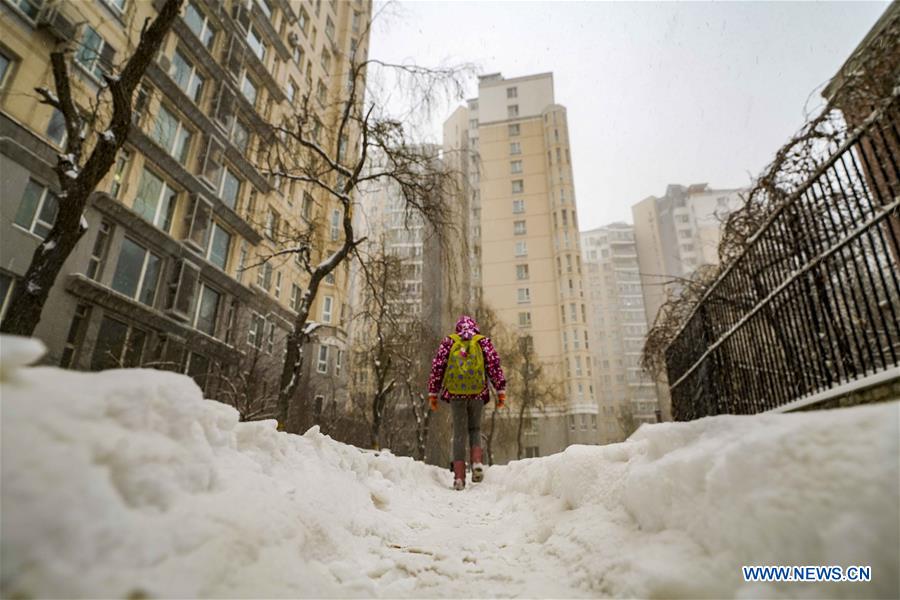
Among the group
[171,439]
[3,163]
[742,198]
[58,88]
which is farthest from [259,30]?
[171,439]

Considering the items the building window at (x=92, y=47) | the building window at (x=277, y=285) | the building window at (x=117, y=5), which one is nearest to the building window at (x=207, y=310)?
the building window at (x=277, y=285)

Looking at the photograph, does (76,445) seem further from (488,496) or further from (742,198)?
(742,198)

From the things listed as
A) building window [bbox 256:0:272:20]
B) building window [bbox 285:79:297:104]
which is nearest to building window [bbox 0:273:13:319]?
building window [bbox 256:0:272:20]

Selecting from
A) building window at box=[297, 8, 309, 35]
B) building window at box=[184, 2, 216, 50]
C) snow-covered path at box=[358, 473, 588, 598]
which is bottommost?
snow-covered path at box=[358, 473, 588, 598]

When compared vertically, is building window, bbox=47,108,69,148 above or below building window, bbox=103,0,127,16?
below

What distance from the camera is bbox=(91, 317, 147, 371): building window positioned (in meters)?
15.1

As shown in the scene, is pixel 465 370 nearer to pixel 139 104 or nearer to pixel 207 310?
pixel 139 104

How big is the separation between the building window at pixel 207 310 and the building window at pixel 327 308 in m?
12.0

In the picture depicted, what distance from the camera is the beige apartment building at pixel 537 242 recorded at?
48.2 m

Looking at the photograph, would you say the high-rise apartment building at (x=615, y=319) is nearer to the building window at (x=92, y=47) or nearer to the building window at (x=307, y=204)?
the building window at (x=307, y=204)

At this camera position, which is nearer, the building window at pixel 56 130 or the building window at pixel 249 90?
the building window at pixel 56 130

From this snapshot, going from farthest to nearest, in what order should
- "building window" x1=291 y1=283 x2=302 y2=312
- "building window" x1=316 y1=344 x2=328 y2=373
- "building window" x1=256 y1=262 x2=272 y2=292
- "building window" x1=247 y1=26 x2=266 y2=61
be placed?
"building window" x1=316 y1=344 x2=328 y2=373 < "building window" x1=291 y1=283 x2=302 y2=312 < "building window" x1=247 y1=26 x2=266 y2=61 < "building window" x1=256 y1=262 x2=272 y2=292

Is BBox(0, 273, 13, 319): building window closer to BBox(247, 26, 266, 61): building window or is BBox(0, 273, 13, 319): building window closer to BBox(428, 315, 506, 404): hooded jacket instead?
BBox(428, 315, 506, 404): hooded jacket

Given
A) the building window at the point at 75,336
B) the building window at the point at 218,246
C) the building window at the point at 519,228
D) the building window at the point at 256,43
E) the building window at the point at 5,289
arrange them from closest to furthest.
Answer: the building window at the point at 5,289
the building window at the point at 75,336
the building window at the point at 218,246
the building window at the point at 256,43
the building window at the point at 519,228
